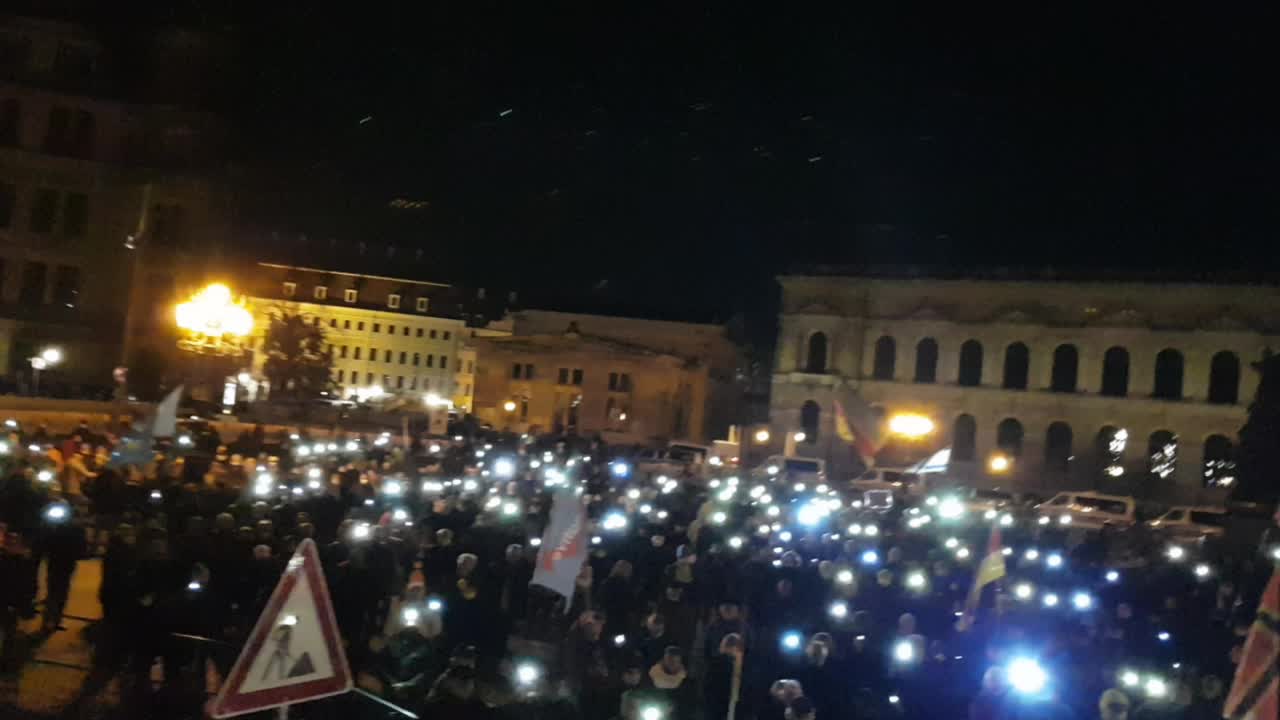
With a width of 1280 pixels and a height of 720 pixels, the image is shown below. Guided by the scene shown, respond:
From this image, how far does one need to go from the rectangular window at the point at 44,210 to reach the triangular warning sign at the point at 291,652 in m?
43.7

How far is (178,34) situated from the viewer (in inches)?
1858

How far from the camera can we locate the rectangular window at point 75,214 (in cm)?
4406

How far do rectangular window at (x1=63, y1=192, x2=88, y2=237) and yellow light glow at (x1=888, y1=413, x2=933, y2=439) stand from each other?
38.2 metres

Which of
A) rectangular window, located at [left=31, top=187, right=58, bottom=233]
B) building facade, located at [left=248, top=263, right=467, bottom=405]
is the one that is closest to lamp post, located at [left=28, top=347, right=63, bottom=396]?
rectangular window, located at [left=31, top=187, right=58, bottom=233]

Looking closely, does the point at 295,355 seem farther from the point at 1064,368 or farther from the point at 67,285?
the point at 1064,368

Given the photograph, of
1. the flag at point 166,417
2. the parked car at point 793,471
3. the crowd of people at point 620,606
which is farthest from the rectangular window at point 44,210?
the flag at point 166,417

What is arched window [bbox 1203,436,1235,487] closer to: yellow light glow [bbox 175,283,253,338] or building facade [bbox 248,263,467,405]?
yellow light glow [bbox 175,283,253,338]

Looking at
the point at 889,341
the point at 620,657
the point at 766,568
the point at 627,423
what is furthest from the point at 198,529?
the point at 627,423

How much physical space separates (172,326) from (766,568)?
39.6 metres

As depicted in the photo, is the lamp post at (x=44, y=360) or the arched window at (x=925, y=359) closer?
the lamp post at (x=44, y=360)

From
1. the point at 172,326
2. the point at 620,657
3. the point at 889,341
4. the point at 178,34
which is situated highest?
the point at 178,34

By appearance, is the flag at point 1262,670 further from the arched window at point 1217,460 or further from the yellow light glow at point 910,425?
the yellow light glow at point 910,425

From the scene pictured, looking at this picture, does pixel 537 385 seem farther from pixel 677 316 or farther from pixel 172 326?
pixel 172 326

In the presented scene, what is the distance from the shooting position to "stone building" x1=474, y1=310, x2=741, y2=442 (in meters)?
→ 69.9
